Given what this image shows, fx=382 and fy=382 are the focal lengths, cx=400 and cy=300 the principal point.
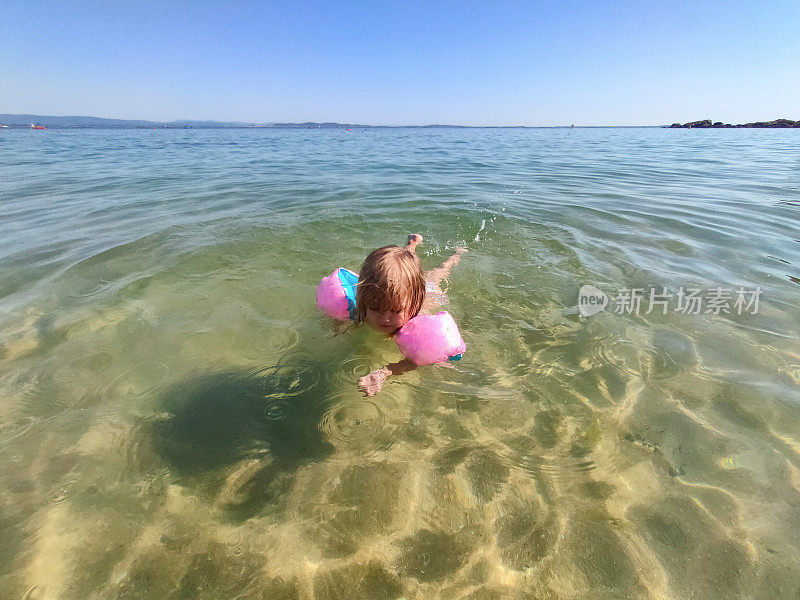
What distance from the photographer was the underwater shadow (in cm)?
196

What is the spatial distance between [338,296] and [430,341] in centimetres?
99

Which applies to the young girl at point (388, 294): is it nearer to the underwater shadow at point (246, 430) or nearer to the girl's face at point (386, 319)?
the girl's face at point (386, 319)

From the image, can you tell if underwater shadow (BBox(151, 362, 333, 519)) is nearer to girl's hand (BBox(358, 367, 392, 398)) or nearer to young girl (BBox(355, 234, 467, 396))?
girl's hand (BBox(358, 367, 392, 398))

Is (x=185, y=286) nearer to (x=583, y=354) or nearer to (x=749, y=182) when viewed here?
(x=583, y=354)

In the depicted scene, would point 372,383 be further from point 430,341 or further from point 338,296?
point 338,296

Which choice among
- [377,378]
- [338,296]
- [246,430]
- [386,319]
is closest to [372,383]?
[377,378]

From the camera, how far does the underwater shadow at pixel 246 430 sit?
77.3 inches

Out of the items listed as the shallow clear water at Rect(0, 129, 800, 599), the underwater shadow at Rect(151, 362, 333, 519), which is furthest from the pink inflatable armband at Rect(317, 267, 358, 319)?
the underwater shadow at Rect(151, 362, 333, 519)

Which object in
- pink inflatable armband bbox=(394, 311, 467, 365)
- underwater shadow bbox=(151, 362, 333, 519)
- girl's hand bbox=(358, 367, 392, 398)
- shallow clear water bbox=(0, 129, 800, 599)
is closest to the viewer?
shallow clear water bbox=(0, 129, 800, 599)

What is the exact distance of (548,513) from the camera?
183 centimetres

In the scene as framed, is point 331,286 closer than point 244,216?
Yes

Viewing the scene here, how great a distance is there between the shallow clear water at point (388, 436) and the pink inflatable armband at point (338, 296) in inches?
7.5

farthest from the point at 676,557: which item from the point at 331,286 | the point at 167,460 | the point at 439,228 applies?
the point at 439,228

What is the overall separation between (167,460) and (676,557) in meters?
2.50
